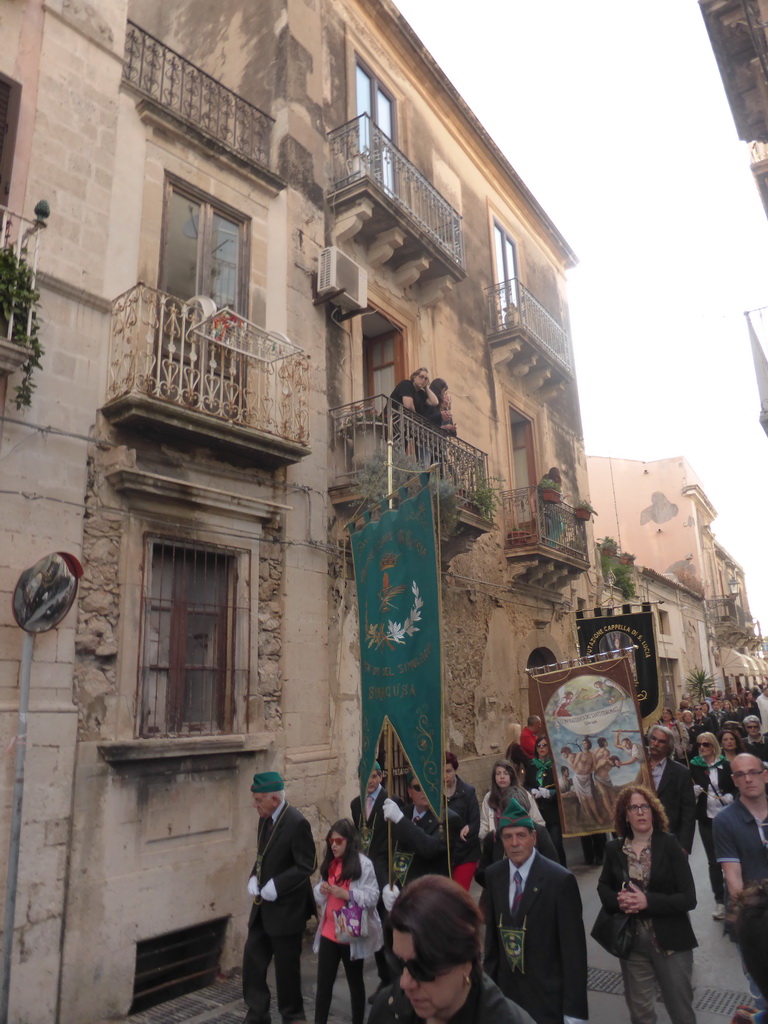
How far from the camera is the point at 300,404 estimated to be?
8758 millimetres

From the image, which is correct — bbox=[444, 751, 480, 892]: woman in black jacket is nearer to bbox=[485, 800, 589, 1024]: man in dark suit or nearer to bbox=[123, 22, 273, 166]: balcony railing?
bbox=[485, 800, 589, 1024]: man in dark suit

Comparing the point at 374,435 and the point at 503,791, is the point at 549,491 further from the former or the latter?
the point at 503,791

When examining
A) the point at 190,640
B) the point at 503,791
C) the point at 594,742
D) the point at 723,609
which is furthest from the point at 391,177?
the point at 723,609

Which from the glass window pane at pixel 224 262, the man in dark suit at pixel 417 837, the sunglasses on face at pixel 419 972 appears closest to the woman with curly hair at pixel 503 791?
the man in dark suit at pixel 417 837

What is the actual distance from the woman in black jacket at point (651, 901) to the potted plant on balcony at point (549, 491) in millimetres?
10012

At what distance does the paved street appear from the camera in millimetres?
5359

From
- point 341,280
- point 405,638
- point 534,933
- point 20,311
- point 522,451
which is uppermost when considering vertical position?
point 341,280

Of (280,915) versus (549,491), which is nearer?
(280,915)

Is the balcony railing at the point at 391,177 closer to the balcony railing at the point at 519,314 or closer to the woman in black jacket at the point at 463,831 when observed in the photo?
the balcony railing at the point at 519,314

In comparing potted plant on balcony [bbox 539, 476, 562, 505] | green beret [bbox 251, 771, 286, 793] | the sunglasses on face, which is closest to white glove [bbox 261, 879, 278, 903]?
green beret [bbox 251, 771, 286, 793]

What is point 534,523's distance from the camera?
13.8m

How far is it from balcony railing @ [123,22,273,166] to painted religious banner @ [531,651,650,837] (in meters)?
7.03

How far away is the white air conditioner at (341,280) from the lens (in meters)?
9.77

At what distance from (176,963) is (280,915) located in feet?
7.05
